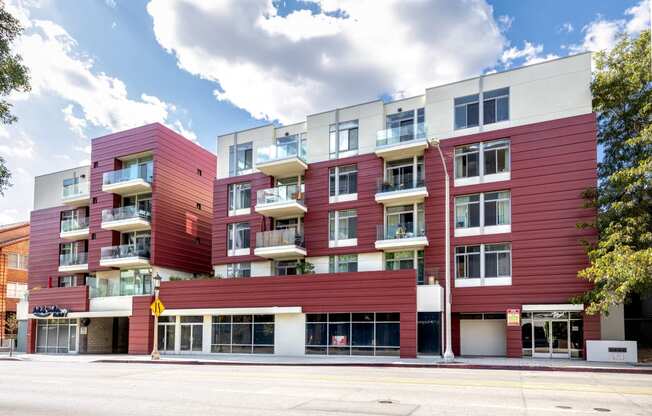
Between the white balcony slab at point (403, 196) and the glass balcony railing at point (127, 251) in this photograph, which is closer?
the white balcony slab at point (403, 196)

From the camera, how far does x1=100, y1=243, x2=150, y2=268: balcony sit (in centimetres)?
3922

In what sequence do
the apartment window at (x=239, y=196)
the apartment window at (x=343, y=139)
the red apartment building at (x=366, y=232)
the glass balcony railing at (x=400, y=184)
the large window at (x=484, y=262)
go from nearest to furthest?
the red apartment building at (x=366, y=232) → the large window at (x=484, y=262) → the glass balcony railing at (x=400, y=184) → the apartment window at (x=343, y=139) → the apartment window at (x=239, y=196)

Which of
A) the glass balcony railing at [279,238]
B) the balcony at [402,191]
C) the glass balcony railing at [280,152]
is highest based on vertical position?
the glass balcony railing at [280,152]

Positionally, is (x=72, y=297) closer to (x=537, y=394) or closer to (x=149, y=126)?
(x=149, y=126)

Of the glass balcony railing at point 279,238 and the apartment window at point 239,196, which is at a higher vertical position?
the apartment window at point 239,196

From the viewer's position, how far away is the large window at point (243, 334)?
33.0m

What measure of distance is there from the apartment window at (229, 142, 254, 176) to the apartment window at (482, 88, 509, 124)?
16.0 metres

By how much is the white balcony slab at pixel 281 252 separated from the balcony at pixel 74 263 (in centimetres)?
1541

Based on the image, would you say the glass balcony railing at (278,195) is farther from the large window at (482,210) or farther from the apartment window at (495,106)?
the apartment window at (495,106)

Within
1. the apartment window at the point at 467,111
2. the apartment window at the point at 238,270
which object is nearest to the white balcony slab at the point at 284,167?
the apartment window at the point at 238,270

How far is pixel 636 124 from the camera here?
97.3 feet

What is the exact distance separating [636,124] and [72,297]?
123 ft

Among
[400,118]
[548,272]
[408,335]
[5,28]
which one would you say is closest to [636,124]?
[548,272]

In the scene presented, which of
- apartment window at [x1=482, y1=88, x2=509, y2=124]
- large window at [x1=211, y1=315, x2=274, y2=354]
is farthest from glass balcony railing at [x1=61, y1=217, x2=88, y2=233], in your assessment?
apartment window at [x1=482, y1=88, x2=509, y2=124]
